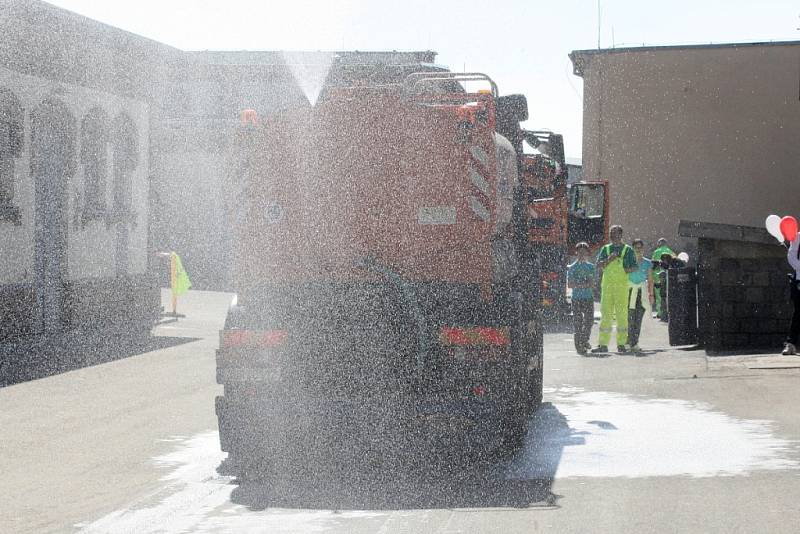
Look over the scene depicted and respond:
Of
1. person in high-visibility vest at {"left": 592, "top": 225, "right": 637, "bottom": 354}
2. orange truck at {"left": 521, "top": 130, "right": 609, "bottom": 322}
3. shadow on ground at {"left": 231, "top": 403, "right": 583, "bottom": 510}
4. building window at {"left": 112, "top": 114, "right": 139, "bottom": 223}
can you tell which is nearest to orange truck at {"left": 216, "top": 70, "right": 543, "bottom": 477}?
shadow on ground at {"left": 231, "top": 403, "right": 583, "bottom": 510}

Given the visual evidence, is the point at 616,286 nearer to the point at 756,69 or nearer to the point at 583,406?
the point at 583,406

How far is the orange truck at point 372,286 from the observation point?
964 centimetres

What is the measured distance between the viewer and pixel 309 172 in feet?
34.2

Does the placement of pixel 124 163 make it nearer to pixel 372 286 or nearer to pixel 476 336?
pixel 372 286

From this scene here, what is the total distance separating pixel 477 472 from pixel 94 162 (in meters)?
16.3

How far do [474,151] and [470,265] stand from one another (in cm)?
85

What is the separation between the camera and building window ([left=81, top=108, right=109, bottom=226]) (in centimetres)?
2438

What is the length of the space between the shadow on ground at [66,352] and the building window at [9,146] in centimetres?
210

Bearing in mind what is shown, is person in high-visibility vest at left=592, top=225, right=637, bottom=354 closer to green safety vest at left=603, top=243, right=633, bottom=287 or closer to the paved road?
green safety vest at left=603, top=243, right=633, bottom=287

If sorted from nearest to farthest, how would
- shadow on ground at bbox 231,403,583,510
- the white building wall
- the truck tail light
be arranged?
shadow on ground at bbox 231,403,583,510
the truck tail light
the white building wall

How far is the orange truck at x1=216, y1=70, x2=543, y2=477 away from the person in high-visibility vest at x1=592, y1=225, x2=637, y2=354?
8.99m

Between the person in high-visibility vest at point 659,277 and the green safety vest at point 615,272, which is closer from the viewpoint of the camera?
the green safety vest at point 615,272

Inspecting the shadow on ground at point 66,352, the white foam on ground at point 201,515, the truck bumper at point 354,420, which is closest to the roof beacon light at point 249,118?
the truck bumper at point 354,420

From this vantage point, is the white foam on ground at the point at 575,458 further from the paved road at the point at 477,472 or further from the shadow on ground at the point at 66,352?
the shadow on ground at the point at 66,352
